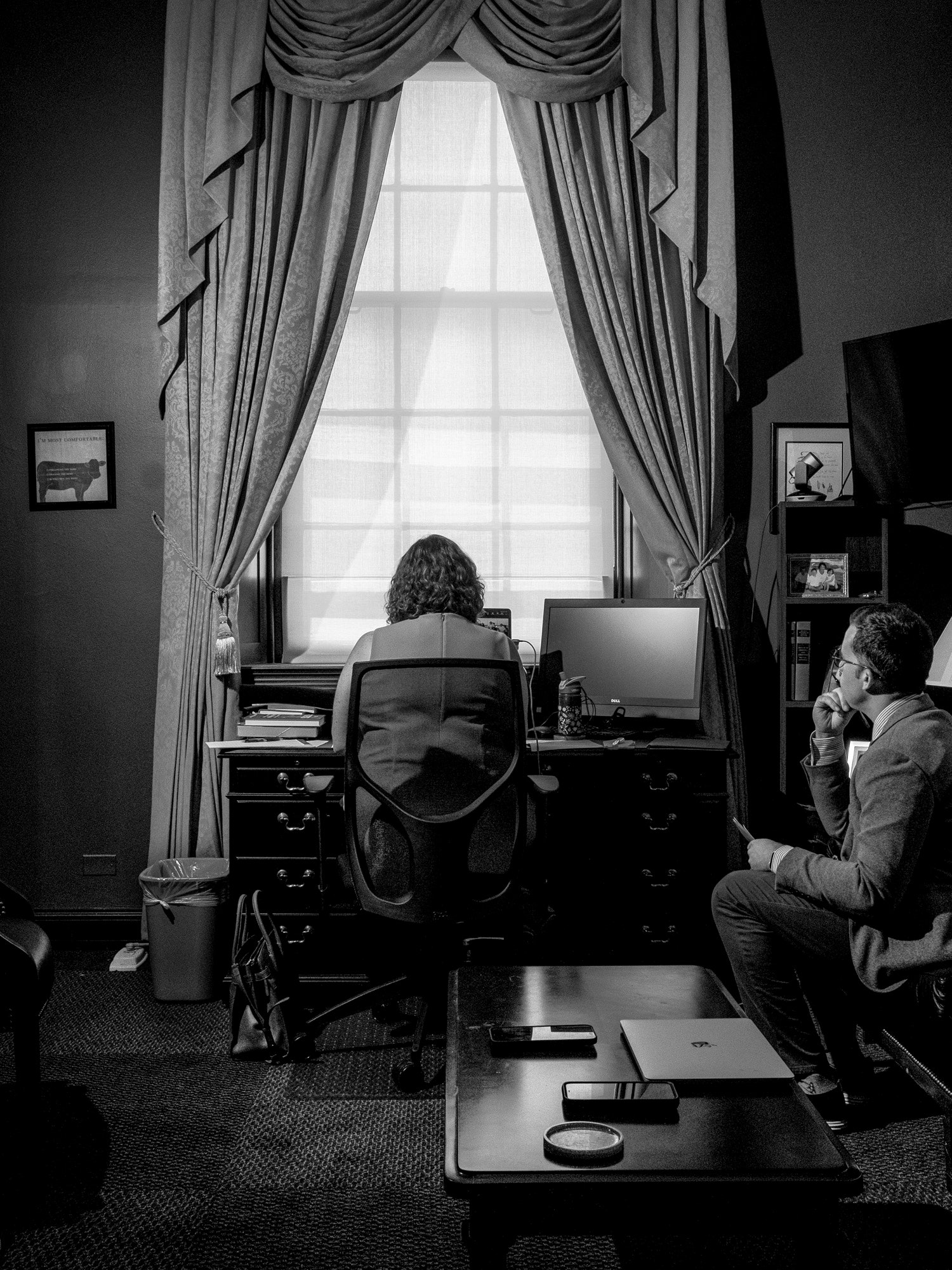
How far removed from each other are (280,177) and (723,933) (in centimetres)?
292

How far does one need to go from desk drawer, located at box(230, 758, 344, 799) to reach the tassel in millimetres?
502

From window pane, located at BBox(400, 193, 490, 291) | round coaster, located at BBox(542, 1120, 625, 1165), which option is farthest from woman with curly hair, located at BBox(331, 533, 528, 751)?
window pane, located at BBox(400, 193, 490, 291)

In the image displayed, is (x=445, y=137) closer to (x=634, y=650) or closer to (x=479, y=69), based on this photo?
(x=479, y=69)

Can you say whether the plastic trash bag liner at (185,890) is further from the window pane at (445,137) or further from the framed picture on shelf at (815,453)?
the window pane at (445,137)

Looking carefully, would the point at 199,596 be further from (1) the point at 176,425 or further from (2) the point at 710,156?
(2) the point at 710,156

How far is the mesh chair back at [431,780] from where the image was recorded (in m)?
2.52

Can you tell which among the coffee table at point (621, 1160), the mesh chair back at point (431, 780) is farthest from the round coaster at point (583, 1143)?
the mesh chair back at point (431, 780)

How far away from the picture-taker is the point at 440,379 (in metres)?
A: 3.87

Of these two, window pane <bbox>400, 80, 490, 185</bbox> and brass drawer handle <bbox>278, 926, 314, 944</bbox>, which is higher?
window pane <bbox>400, 80, 490, 185</bbox>

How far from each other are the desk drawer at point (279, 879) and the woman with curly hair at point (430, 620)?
0.54 metres

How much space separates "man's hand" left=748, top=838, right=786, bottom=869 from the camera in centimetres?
221

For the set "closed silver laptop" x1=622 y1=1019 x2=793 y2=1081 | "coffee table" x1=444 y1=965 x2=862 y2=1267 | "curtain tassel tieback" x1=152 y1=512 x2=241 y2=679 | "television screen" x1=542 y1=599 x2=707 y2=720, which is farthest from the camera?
"curtain tassel tieback" x1=152 y1=512 x2=241 y2=679

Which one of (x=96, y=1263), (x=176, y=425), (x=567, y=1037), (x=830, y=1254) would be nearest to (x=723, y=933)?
(x=567, y=1037)

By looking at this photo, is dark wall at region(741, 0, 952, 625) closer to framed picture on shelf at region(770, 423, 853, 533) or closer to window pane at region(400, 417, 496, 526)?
framed picture on shelf at region(770, 423, 853, 533)
